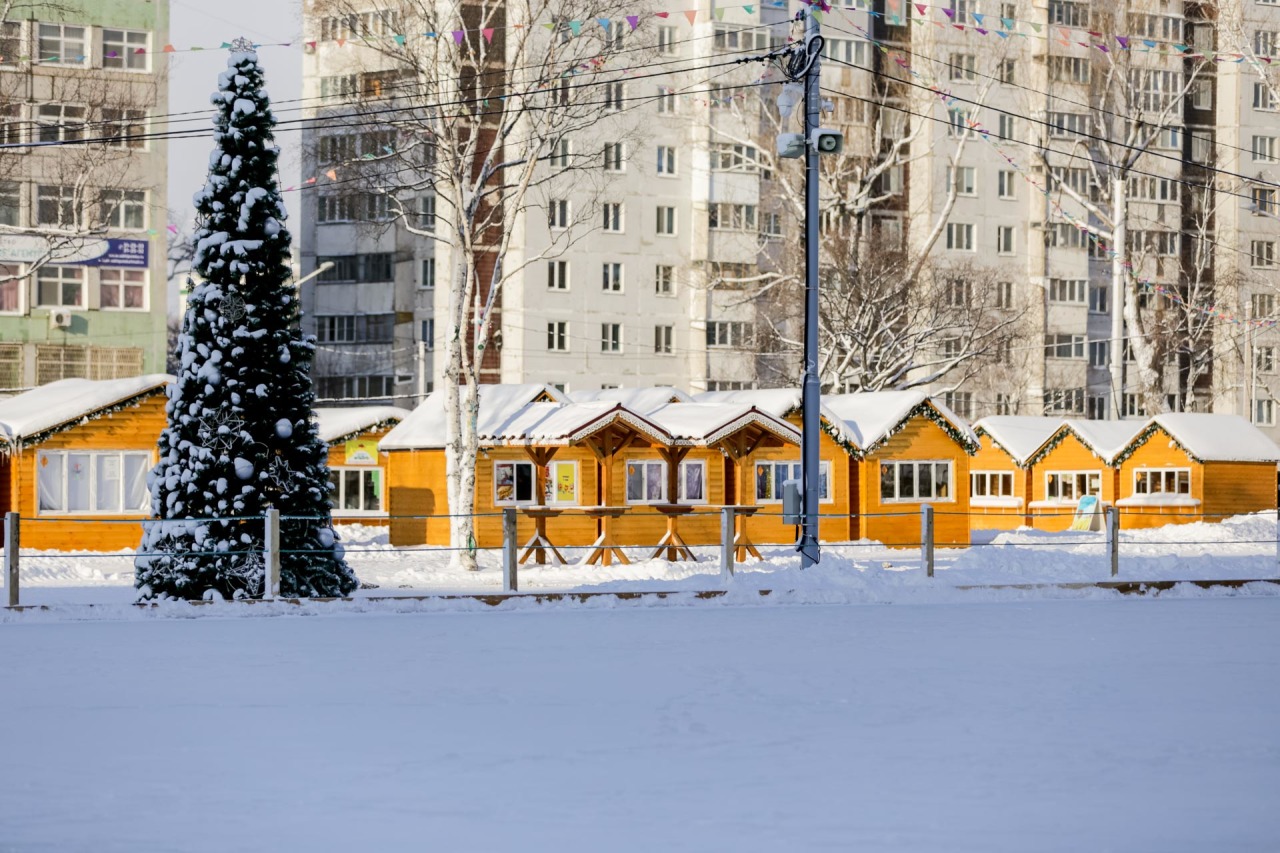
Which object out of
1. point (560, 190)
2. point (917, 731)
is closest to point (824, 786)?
point (917, 731)

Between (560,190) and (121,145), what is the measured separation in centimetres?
2025

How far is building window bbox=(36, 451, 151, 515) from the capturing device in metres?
40.1

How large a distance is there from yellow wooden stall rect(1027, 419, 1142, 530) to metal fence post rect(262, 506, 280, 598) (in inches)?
1464

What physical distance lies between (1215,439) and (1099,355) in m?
36.2

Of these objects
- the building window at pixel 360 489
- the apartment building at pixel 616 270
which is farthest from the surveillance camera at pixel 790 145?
the apartment building at pixel 616 270

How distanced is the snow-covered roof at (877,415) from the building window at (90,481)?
15534mm

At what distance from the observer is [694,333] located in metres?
82.0

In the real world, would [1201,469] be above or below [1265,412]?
below

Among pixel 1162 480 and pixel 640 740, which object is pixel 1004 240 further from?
pixel 640 740

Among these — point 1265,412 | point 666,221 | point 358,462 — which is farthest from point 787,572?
point 1265,412

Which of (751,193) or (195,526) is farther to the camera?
(751,193)

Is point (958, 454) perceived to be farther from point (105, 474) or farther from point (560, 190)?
point (560, 190)

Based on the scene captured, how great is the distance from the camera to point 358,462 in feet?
169

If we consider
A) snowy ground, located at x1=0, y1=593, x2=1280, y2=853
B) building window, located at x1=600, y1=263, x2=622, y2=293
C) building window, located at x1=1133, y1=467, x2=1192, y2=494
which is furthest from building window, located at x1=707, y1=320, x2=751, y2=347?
snowy ground, located at x1=0, y1=593, x2=1280, y2=853
